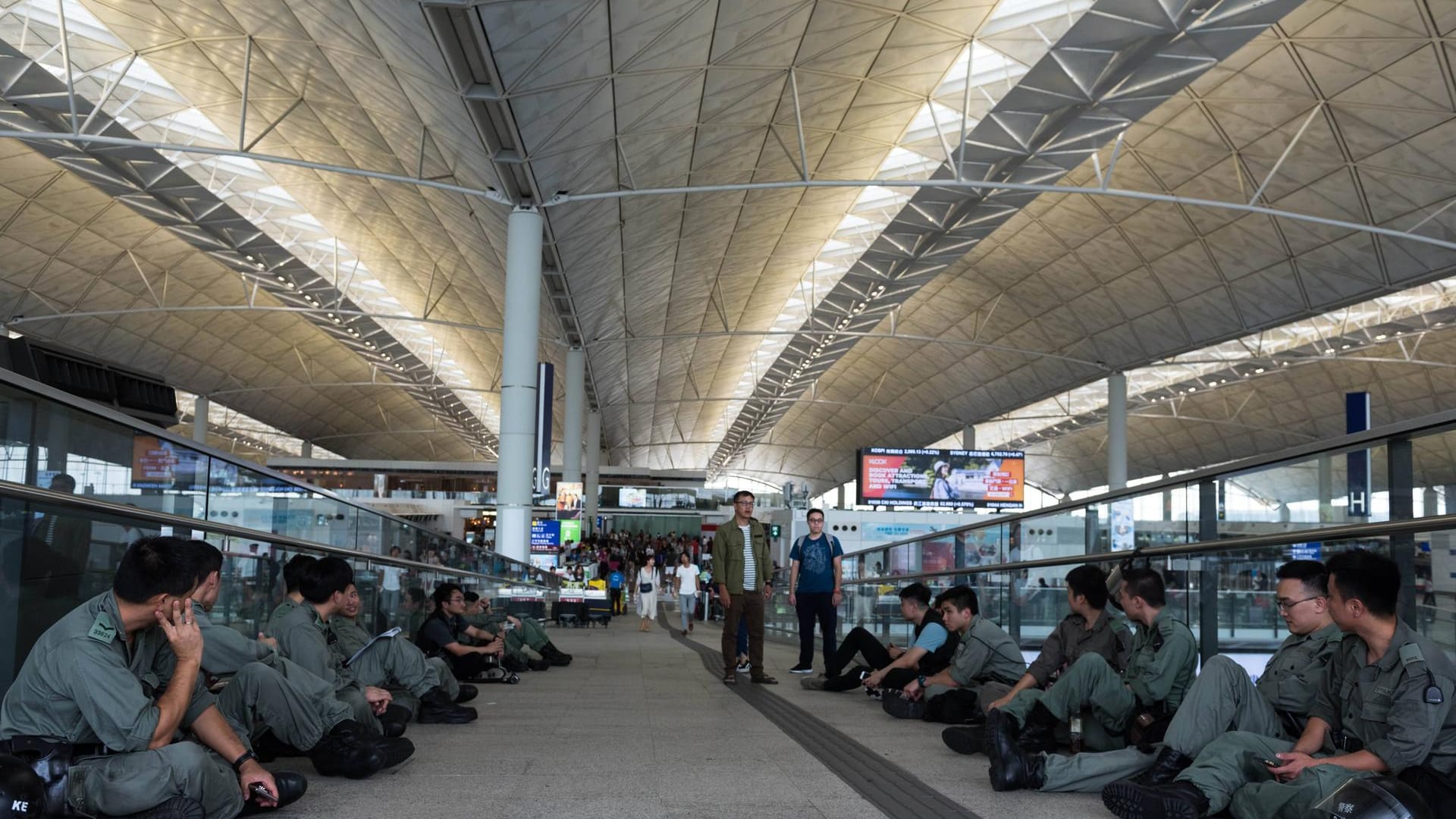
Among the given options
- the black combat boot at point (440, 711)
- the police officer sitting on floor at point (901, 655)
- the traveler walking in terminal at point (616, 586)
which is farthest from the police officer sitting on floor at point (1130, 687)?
the traveler walking in terminal at point (616, 586)

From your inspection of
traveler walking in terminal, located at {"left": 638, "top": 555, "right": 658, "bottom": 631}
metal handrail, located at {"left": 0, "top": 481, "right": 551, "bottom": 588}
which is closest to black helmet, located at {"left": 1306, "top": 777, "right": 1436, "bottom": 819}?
metal handrail, located at {"left": 0, "top": 481, "right": 551, "bottom": 588}

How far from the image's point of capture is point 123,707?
3695 millimetres

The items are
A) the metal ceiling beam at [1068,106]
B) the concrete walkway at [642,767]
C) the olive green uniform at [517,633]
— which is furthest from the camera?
the metal ceiling beam at [1068,106]

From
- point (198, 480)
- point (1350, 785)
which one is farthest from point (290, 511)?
point (1350, 785)

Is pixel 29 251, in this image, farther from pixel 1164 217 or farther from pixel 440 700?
pixel 440 700

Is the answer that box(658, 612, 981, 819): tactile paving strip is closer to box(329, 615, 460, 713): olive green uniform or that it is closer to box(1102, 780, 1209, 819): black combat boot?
box(1102, 780, 1209, 819): black combat boot

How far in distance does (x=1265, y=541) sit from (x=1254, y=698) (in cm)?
103

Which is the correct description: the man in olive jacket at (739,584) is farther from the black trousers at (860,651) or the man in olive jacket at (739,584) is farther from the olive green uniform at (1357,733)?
the olive green uniform at (1357,733)

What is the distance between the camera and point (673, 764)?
555 cm

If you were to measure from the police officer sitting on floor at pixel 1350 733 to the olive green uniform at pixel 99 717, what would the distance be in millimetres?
3338

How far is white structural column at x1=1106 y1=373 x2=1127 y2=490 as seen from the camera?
3594 centimetres

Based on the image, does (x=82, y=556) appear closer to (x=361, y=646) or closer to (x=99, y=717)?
(x=99, y=717)

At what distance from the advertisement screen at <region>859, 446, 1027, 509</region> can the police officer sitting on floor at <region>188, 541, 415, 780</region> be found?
114 ft

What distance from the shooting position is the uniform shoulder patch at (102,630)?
12.2ft
